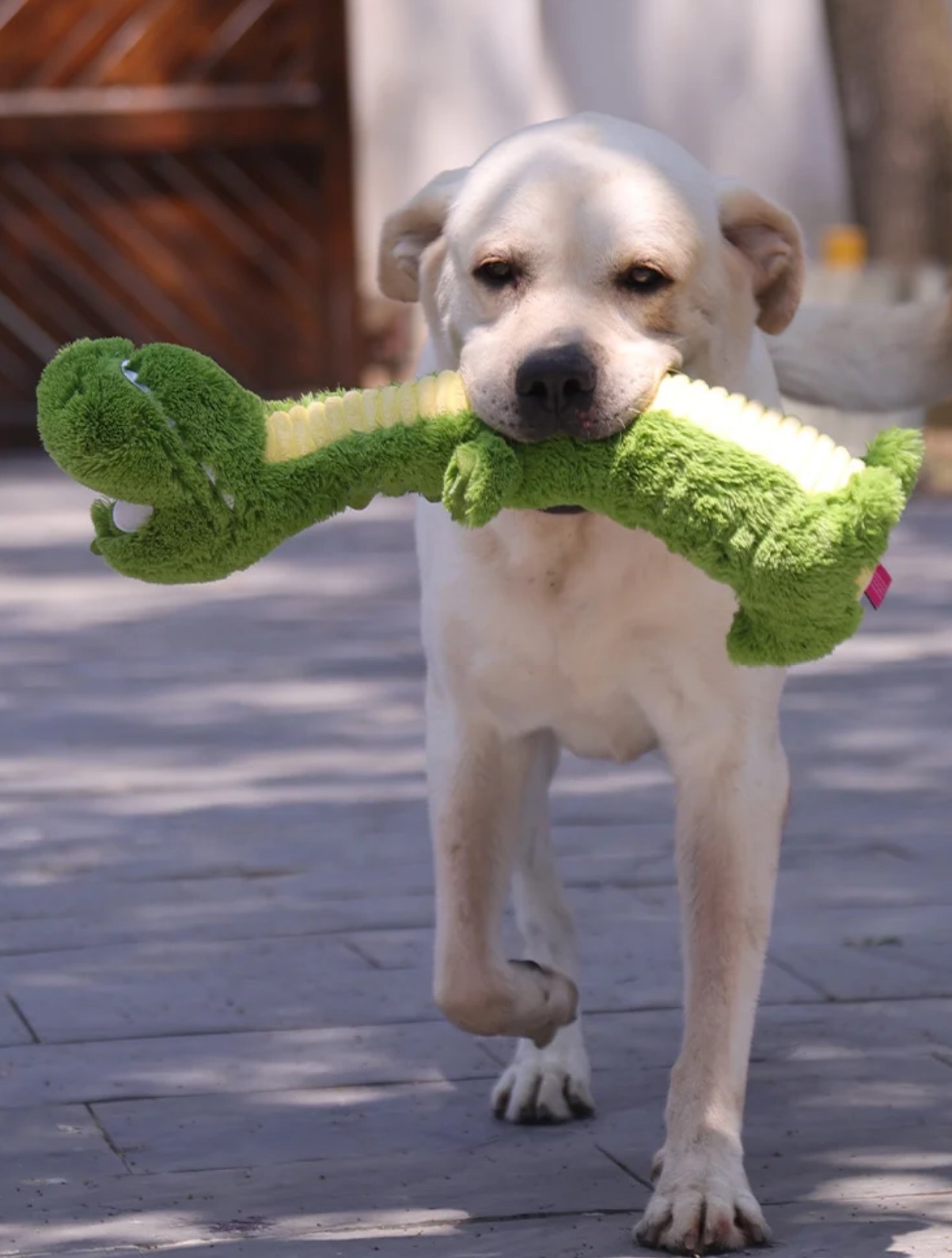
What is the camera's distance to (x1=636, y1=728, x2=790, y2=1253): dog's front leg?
143 inches

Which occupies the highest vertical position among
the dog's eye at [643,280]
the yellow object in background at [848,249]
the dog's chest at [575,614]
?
the dog's eye at [643,280]

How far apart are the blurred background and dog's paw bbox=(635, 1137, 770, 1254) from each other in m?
11.2

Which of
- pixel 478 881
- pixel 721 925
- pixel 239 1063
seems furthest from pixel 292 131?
pixel 721 925

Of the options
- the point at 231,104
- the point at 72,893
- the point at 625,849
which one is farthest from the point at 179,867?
the point at 231,104

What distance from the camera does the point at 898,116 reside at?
39.6 feet

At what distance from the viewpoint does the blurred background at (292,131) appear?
14.1m

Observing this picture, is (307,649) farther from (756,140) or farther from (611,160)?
(756,140)

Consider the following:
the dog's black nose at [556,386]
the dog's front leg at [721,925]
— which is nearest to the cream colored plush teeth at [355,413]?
the dog's black nose at [556,386]

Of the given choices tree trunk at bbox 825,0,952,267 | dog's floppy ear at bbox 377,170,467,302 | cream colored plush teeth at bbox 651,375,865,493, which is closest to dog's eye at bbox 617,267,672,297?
cream colored plush teeth at bbox 651,375,865,493

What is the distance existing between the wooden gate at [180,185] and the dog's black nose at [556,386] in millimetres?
10818

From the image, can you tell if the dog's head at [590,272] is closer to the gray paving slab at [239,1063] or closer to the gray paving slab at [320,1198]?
the gray paving slab at [320,1198]

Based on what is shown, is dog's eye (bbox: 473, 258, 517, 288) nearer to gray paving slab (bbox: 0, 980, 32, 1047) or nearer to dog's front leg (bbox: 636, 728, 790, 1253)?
dog's front leg (bbox: 636, 728, 790, 1253)

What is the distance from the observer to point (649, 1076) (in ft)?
14.0

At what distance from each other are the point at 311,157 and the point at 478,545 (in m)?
11.0
